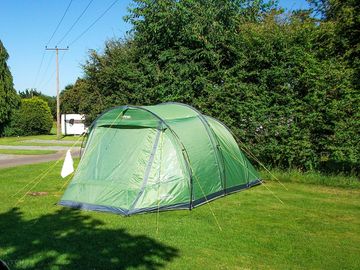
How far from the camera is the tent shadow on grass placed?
5270 mm

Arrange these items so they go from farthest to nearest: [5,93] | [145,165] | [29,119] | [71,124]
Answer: [71,124], [29,119], [5,93], [145,165]

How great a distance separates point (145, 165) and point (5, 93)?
32.3m

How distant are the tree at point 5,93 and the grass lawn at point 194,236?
29722 millimetres

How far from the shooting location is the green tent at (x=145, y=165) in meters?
7.94

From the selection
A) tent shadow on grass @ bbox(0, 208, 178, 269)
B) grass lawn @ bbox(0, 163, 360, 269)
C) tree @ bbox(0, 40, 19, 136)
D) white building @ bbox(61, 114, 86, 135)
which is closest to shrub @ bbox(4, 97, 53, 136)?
tree @ bbox(0, 40, 19, 136)

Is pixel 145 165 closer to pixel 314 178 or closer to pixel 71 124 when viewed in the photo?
pixel 314 178

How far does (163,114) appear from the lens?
28.7 ft

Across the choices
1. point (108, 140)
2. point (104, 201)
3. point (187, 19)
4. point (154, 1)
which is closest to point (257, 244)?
point (104, 201)

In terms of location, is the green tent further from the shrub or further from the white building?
the shrub

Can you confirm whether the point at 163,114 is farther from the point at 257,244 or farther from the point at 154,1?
the point at 154,1

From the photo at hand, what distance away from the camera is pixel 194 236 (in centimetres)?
644

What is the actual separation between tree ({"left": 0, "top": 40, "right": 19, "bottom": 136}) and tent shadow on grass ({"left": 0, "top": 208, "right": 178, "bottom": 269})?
3171cm

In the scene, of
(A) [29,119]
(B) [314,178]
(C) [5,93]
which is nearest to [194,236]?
(B) [314,178]

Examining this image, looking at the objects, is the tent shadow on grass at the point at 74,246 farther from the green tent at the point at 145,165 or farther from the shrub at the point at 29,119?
the shrub at the point at 29,119
